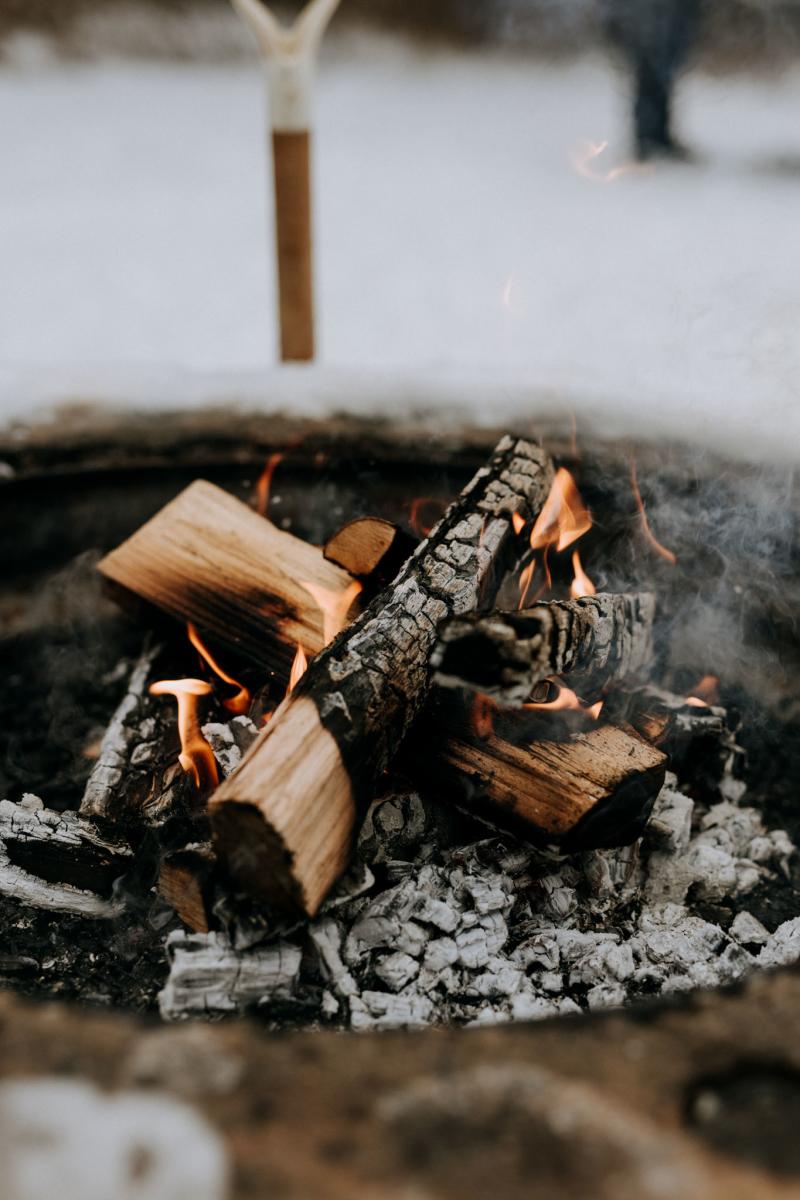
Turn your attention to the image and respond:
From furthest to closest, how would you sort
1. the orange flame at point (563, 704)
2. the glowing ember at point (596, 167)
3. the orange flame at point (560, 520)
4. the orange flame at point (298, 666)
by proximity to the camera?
the glowing ember at point (596, 167) → the orange flame at point (560, 520) → the orange flame at point (298, 666) → the orange flame at point (563, 704)

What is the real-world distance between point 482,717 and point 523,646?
1.10 feet

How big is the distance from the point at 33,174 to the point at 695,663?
571cm

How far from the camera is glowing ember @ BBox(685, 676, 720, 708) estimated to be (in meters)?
2.12

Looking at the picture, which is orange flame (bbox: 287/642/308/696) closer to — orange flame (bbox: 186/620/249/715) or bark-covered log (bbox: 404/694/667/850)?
orange flame (bbox: 186/620/249/715)

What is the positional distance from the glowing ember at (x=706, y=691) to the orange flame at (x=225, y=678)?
975 millimetres

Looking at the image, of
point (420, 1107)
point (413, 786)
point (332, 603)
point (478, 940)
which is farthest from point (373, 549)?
point (420, 1107)

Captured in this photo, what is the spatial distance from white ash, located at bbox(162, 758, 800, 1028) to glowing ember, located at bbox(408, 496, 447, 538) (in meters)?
0.89

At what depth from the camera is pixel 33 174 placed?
604 centimetres

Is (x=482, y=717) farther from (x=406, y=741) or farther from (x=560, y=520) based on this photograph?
(x=560, y=520)

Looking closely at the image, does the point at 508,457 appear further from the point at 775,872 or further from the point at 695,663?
the point at 775,872

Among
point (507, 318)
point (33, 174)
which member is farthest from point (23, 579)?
point (33, 174)

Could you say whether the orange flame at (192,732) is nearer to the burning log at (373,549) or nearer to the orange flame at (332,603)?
the orange flame at (332,603)

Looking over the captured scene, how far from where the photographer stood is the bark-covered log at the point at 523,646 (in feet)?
Answer: 4.47

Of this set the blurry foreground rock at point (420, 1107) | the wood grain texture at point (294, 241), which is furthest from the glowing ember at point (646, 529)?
the blurry foreground rock at point (420, 1107)
